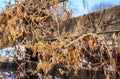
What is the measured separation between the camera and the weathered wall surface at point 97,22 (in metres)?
1.70

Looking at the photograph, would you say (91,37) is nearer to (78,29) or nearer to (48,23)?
(78,29)

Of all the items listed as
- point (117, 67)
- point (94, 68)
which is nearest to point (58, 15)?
point (94, 68)

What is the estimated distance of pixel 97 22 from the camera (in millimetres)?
1833

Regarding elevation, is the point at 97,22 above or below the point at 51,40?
above

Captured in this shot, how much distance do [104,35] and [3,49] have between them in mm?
1307

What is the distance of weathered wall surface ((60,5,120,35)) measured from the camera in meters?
1.70

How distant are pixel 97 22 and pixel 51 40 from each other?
639 millimetres

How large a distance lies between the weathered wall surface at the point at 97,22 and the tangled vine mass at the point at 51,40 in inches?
2.2

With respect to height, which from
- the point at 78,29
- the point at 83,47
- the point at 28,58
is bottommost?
the point at 28,58

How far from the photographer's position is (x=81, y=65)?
214 centimetres

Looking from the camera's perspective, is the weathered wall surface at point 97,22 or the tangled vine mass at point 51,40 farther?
the tangled vine mass at point 51,40

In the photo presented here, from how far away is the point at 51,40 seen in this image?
238 cm

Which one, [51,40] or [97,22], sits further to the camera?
[51,40]

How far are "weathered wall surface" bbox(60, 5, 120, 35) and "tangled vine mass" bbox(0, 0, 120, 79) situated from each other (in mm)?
55
